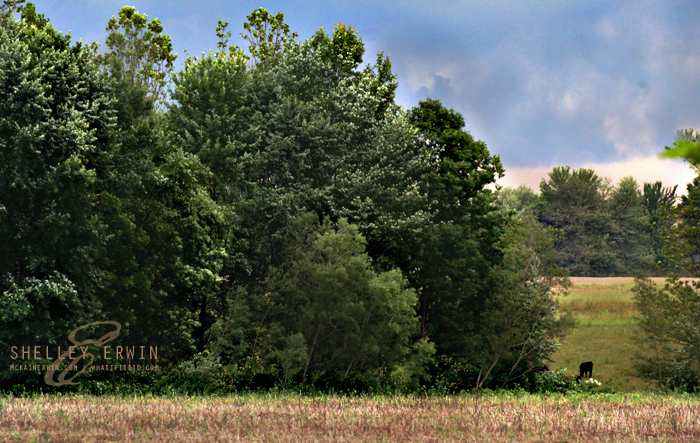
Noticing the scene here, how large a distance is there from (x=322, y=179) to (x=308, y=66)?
26.9 ft

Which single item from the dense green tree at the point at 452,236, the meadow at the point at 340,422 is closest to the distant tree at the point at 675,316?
the dense green tree at the point at 452,236

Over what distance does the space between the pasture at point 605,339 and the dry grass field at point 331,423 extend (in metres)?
29.2

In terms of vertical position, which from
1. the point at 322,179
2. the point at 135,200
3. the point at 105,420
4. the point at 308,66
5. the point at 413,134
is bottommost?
the point at 105,420

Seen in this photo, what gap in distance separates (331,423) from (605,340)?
49.1 m

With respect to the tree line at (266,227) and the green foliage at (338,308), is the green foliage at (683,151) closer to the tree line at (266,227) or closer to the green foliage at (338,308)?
the tree line at (266,227)

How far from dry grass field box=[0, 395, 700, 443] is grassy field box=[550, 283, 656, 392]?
29.2 metres

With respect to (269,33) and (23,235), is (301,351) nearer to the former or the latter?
(23,235)

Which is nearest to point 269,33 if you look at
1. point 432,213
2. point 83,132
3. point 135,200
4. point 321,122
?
point 321,122

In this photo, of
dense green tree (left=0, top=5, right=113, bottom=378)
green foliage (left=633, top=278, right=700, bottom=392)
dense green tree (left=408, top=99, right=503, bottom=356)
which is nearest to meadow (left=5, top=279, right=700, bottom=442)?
dense green tree (left=0, top=5, right=113, bottom=378)

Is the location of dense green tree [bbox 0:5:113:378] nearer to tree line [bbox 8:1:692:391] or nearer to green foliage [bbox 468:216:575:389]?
tree line [bbox 8:1:692:391]

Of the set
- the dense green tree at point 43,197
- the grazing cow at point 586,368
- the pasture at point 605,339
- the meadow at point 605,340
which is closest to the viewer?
the dense green tree at point 43,197

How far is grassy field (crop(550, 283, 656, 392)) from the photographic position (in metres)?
45.3

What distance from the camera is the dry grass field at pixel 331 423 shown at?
11.9m

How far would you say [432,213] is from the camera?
3841cm
